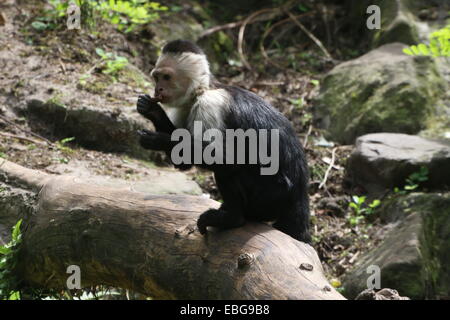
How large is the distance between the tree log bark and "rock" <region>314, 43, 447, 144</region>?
463 cm

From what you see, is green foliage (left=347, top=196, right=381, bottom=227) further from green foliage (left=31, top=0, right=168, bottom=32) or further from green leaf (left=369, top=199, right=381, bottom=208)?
green foliage (left=31, top=0, right=168, bottom=32)

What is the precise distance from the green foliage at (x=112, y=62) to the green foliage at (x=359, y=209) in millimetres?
4035

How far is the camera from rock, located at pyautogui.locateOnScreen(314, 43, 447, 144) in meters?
8.23

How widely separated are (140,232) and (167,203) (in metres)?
0.33

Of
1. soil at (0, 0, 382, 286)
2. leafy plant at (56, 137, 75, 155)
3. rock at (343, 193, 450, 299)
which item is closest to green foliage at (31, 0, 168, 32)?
soil at (0, 0, 382, 286)

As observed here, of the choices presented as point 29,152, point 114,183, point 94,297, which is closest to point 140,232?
point 94,297

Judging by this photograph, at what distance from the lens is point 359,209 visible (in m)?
7.28

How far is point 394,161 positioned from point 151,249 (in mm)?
4052

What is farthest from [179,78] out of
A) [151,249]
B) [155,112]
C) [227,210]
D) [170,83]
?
[151,249]

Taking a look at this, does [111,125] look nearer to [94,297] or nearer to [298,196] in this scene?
[94,297]

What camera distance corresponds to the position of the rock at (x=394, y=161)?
6898 millimetres

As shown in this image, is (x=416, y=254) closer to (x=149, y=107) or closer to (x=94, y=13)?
(x=149, y=107)

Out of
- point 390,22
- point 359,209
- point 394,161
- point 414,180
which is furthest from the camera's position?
point 390,22

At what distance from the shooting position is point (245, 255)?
3.69m
